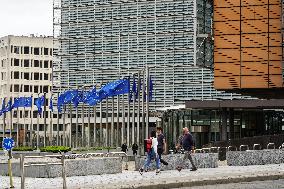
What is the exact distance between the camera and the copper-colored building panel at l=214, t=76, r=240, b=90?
203 feet

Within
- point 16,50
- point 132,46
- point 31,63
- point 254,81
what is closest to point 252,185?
point 254,81

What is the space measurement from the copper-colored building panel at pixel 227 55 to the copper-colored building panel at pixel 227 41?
364mm

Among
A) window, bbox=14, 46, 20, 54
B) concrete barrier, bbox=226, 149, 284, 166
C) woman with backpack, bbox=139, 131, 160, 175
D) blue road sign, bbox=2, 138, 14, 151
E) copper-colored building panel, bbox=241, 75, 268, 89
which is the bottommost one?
concrete barrier, bbox=226, 149, 284, 166

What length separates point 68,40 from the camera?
133m

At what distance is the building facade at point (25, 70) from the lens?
153 metres

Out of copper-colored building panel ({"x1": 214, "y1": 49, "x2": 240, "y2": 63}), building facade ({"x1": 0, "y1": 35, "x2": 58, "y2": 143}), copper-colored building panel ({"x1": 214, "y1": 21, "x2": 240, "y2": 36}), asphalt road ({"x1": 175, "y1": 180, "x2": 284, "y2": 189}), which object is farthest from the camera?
building facade ({"x1": 0, "y1": 35, "x2": 58, "y2": 143})

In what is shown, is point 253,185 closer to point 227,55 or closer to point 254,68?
point 254,68

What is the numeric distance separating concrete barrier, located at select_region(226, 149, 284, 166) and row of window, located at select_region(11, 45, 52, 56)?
11857 centimetres

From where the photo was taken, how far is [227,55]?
205ft

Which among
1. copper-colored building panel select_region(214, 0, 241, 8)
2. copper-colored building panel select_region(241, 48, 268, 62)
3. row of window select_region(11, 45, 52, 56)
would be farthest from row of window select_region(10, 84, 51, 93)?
copper-colored building panel select_region(241, 48, 268, 62)

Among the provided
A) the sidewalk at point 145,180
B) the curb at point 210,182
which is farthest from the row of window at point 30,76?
the curb at point 210,182

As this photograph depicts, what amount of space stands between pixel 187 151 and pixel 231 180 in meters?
4.35

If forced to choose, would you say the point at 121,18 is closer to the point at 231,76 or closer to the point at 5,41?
the point at 5,41

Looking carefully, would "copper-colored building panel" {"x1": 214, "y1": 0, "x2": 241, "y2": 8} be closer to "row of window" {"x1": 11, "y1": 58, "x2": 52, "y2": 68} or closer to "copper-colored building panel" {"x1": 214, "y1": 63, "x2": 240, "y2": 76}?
"copper-colored building panel" {"x1": 214, "y1": 63, "x2": 240, "y2": 76}
